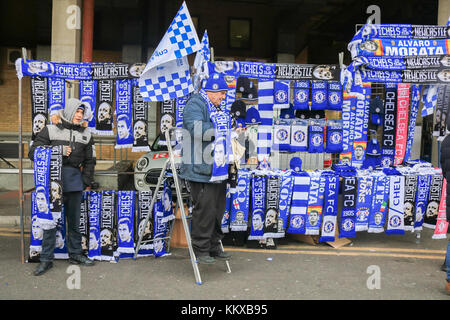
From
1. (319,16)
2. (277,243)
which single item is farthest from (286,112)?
(319,16)

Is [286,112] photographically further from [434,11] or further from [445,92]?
[434,11]

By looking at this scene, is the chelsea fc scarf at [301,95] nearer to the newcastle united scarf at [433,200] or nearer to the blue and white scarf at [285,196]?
the blue and white scarf at [285,196]

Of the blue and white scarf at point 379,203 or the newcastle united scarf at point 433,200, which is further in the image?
the newcastle united scarf at point 433,200

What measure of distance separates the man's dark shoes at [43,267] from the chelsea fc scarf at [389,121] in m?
5.10

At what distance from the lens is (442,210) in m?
5.91

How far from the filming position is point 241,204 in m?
5.85

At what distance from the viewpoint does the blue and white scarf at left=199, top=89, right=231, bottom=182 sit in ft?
15.3

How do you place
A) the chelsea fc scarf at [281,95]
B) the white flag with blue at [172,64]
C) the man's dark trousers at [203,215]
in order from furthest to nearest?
the chelsea fc scarf at [281,95] < the white flag with blue at [172,64] < the man's dark trousers at [203,215]

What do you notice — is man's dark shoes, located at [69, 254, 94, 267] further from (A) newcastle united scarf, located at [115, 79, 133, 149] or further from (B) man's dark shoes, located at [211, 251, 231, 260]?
(A) newcastle united scarf, located at [115, 79, 133, 149]

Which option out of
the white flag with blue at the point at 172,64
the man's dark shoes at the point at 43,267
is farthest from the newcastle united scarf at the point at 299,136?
the man's dark shoes at the point at 43,267

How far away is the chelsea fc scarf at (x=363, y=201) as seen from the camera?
6098mm

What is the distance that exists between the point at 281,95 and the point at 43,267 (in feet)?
13.3

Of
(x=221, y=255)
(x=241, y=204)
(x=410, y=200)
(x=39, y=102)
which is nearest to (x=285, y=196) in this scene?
(x=241, y=204)

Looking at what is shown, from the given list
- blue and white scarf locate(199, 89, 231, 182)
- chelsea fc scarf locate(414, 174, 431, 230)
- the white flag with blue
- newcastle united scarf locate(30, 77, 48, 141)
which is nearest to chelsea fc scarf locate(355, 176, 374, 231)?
chelsea fc scarf locate(414, 174, 431, 230)
